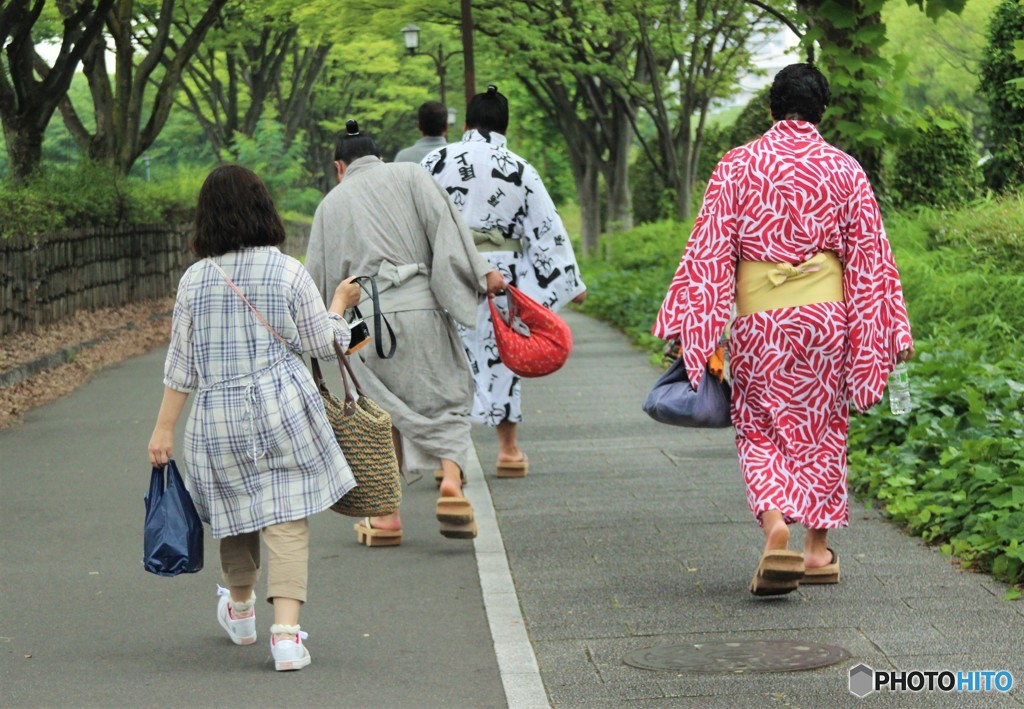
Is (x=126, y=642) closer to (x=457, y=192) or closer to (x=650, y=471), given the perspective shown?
(x=457, y=192)

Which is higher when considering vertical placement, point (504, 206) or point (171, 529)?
point (504, 206)

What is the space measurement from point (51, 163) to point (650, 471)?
1309 cm

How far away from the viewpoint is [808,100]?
18.0 ft

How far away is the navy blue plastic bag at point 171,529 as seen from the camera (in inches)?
188

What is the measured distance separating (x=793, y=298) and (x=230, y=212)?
2.03 metres

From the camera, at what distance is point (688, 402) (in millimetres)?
5551

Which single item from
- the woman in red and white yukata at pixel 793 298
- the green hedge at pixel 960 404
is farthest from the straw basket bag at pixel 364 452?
the green hedge at pixel 960 404

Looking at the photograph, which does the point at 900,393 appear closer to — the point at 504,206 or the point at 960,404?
the point at 960,404

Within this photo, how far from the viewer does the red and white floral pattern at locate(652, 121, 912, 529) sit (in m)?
5.40

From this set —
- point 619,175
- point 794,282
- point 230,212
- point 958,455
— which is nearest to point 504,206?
point 958,455

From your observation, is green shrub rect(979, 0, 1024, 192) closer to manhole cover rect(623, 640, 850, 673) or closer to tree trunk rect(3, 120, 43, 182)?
manhole cover rect(623, 640, 850, 673)

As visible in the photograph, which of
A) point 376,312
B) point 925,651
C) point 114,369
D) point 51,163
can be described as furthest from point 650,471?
point 51,163

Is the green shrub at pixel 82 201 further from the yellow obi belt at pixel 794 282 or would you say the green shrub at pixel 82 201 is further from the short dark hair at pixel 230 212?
the yellow obi belt at pixel 794 282
